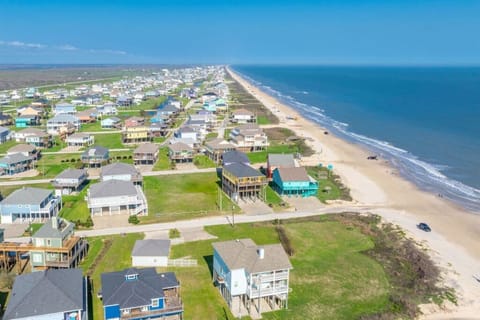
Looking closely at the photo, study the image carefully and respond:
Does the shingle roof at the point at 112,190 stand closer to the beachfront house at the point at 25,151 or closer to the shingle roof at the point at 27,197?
the shingle roof at the point at 27,197

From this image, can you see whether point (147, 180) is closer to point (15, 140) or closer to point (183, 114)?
point (15, 140)

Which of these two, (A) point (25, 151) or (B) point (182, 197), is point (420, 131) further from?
(A) point (25, 151)

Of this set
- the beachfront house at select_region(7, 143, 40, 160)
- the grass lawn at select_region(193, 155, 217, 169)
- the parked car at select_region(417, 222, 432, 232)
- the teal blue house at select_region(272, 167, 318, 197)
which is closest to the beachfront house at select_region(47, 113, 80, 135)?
the beachfront house at select_region(7, 143, 40, 160)

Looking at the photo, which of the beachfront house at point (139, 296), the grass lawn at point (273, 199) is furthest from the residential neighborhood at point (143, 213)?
the grass lawn at point (273, 199)

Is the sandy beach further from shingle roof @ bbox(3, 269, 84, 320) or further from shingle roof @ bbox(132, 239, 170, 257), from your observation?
shingle roof @ bbox(3, 269, 84, 320)

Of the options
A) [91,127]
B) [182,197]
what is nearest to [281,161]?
[182,197]

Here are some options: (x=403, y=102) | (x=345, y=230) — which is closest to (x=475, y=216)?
(x=345, y=230)
